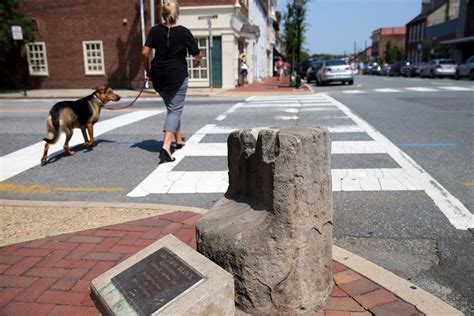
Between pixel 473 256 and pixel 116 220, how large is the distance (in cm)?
297

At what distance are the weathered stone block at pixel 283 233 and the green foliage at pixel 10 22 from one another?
73.2ft

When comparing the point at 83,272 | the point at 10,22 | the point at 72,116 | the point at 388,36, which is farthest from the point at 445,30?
the point at 83,272

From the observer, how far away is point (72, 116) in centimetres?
659

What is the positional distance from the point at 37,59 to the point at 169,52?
21.6 metres

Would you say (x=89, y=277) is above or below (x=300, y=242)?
below

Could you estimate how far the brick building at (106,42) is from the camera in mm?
22484

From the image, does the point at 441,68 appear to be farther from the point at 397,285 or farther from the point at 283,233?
the point at 283,233

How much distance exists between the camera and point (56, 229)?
12.6ft

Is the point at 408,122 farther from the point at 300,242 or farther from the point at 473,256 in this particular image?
the point at 300,242

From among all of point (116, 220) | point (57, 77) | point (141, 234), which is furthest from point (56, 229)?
point (57, 77)

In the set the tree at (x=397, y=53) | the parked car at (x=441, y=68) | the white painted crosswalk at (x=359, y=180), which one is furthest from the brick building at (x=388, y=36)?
the white painted crosswalk at (x=359, y=180)

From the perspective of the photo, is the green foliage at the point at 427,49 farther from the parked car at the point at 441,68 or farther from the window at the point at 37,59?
the window at the point at 37,59

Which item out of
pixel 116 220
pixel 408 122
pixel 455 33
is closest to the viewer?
pixel 116 220

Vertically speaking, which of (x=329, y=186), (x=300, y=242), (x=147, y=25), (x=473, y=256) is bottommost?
(x=473, y=256)
